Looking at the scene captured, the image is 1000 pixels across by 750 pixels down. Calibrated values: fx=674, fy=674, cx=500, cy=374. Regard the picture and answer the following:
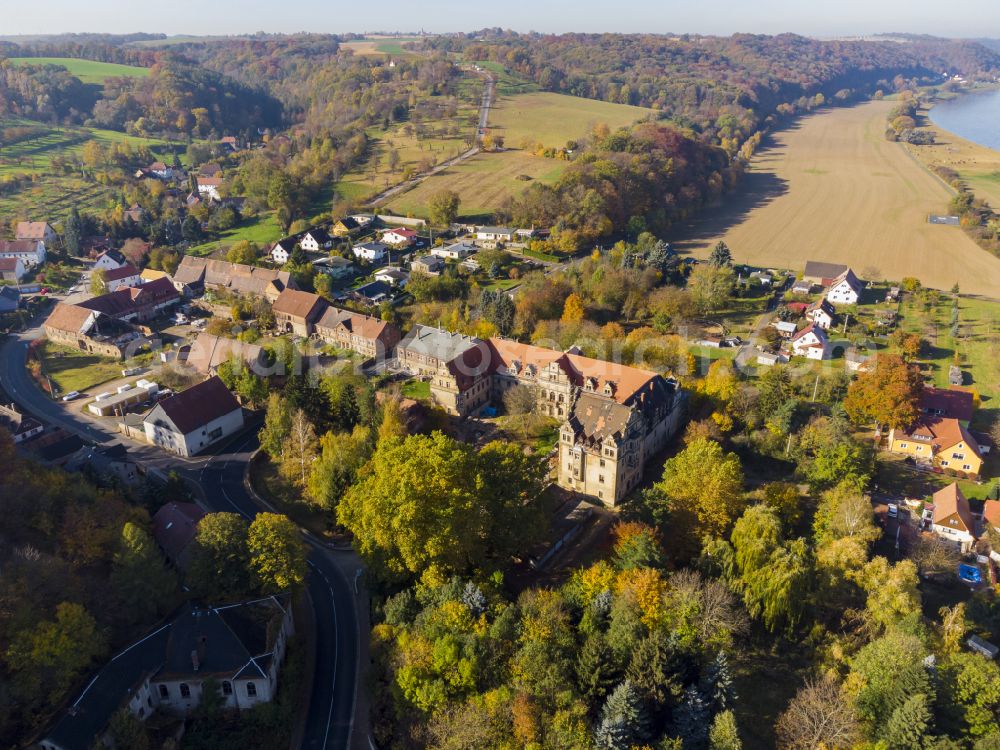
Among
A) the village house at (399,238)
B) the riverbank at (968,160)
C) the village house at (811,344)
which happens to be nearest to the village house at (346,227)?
the village house at (399,238)

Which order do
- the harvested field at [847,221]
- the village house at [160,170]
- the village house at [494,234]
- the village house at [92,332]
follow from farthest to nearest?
the village house at [160,170] → the village house at [494,234] → the harvested field at [847,221] → the village house at [92,332]

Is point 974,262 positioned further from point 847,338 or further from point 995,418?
point 995,418

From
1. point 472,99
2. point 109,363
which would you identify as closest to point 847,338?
point 109,363

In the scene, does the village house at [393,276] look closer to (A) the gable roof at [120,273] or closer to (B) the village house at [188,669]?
(A) the gable roof at [120,273]

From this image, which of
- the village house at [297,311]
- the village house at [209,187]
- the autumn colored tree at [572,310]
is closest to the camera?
the autumn colored tree at [572,310]

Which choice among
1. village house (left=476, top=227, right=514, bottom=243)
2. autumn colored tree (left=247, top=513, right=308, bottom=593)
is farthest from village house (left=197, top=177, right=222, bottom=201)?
autumn colored tree (left=247, top=513, right=308, bottom=593)

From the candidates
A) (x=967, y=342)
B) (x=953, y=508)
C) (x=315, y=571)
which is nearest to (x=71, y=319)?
(x=315, y=571)
